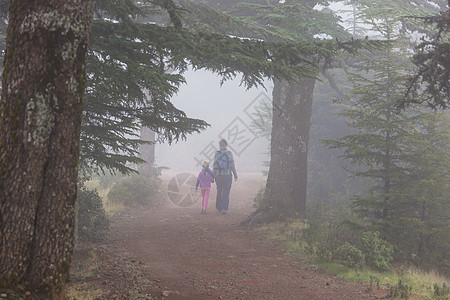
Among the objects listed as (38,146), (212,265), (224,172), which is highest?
(38,146)

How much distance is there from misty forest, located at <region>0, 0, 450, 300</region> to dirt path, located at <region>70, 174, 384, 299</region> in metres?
0.05

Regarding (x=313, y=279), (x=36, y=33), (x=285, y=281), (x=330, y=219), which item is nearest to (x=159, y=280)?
(x=285, y=281)

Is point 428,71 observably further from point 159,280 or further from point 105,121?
point 105,121

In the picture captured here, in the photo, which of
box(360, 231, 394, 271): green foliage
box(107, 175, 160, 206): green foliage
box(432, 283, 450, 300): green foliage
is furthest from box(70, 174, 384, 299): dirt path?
box(107, 175, 160, 206): green foliage

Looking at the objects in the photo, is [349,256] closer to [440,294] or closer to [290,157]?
[440,294]

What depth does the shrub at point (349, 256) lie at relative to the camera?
24.5 ft

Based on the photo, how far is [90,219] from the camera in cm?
911

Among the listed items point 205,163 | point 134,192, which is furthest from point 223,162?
point 134,192

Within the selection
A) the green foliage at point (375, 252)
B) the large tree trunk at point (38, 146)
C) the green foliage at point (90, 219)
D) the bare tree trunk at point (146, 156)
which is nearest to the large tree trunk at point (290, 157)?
the green foliage at point (375, 252)

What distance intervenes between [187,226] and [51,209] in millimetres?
8808

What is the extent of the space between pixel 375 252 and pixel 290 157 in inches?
202

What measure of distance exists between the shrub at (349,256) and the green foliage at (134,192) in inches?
423

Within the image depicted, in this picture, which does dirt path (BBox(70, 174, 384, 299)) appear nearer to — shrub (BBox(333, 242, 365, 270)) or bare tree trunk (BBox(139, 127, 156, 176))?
shrub (BBox(333, 242, 365, 270))

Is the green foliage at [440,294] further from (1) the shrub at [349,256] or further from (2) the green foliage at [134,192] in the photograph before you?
(2) the green foliage at [134,192]
